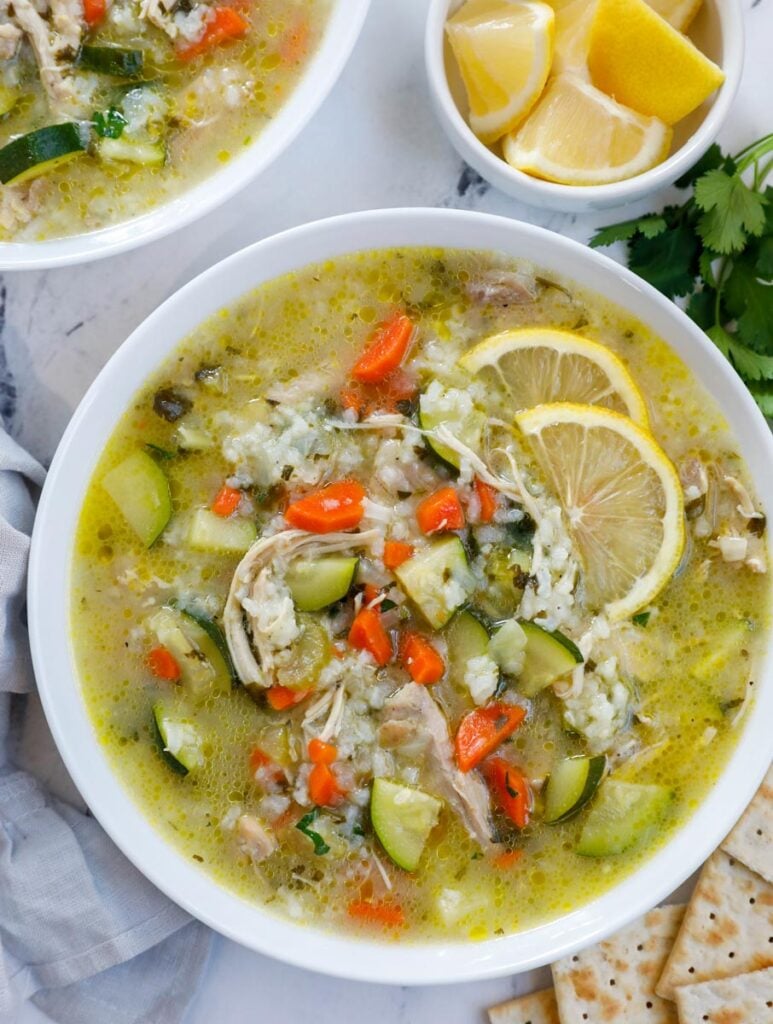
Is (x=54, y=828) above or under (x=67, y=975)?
above

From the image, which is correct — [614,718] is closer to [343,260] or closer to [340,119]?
[343,260]

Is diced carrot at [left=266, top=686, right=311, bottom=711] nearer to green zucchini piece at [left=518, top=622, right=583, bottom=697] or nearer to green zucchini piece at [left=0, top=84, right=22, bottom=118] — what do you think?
green zucchini piece at [left=518, top=622, right=583, bottom=697]

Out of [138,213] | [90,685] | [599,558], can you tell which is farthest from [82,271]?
[599,558]

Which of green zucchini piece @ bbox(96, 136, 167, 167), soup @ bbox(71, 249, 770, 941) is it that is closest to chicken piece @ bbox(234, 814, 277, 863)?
soup @ bbox(71, 249, 770, 941)

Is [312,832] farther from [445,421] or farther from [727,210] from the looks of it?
[727,210]

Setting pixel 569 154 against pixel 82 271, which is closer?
pixel 569 154

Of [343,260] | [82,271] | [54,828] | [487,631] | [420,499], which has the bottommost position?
[54,828]

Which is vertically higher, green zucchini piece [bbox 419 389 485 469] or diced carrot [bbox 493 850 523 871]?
green zucchini piece [bbox 419 389 485 469]
